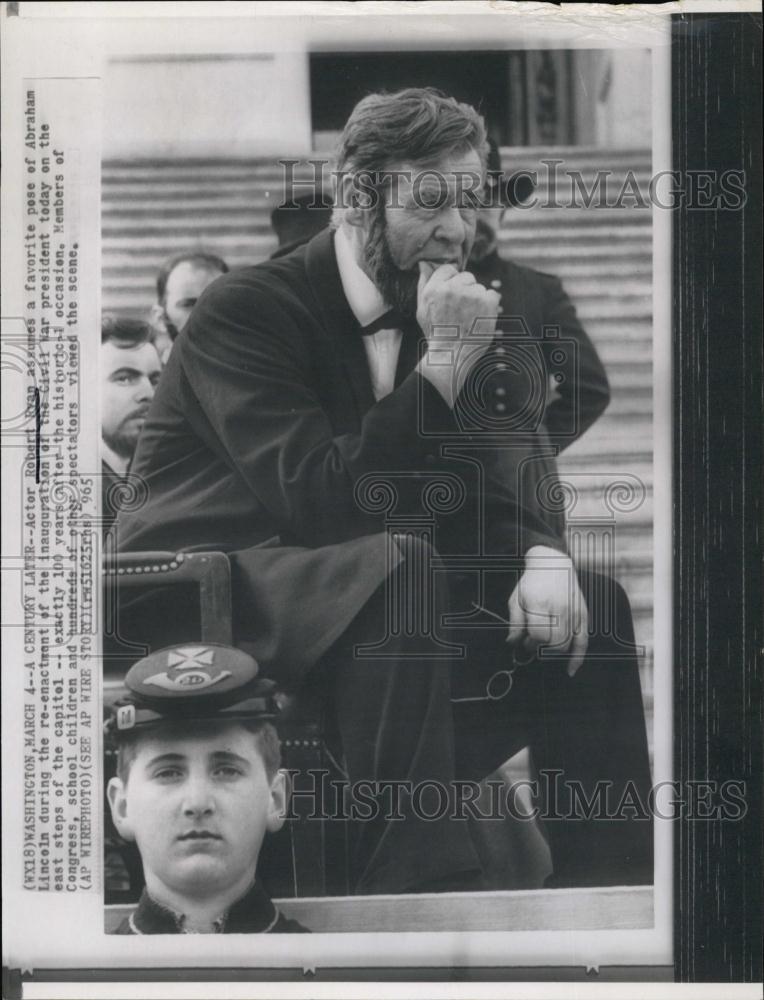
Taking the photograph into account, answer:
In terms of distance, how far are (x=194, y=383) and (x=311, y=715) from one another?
2.30 feet

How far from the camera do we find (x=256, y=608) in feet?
5.87

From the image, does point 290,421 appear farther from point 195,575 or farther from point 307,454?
point 195,575

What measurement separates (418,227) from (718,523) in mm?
851

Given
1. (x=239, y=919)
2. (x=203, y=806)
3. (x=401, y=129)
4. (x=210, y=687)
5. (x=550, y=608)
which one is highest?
(x=401, y=129)

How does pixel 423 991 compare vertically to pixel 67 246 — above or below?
below

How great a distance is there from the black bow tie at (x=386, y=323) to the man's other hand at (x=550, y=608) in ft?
1.72

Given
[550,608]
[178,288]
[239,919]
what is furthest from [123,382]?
[239,919]

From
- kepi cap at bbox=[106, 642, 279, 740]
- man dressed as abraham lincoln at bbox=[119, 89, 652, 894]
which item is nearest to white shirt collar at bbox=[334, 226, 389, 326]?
man dressed as abraham lincoln at bbox=[119, 89, 652, 894]

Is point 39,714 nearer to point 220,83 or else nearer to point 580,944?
point 580,944

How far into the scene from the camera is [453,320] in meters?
1.82

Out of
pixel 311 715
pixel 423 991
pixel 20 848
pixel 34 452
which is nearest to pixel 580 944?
pixel 423 991

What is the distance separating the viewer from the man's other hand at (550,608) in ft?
5.91

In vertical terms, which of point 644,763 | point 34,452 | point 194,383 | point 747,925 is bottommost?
point 747,925

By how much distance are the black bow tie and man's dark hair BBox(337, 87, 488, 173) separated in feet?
0.96
